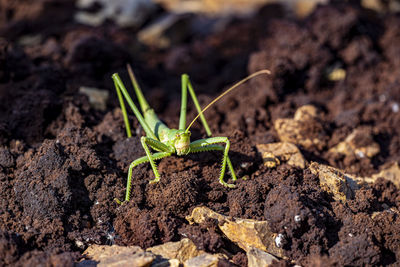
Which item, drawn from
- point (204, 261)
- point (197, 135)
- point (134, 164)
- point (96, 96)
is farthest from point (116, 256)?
point (96, 96)

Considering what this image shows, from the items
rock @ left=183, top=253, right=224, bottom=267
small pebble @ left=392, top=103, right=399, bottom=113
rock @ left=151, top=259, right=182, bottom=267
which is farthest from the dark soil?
rock @ left=151, top=259, right=182, bottom=267

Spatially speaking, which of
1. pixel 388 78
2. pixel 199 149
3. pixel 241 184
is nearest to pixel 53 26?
pixel 199 149

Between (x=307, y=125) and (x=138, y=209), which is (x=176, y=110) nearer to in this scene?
(x=307, y=125)

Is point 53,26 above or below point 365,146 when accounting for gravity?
above

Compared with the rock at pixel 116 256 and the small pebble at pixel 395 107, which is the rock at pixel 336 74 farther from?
the rock at pixel 116 256

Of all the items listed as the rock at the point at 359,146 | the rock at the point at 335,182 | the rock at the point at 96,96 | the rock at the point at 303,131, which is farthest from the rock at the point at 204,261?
the rock at the point at 96,96

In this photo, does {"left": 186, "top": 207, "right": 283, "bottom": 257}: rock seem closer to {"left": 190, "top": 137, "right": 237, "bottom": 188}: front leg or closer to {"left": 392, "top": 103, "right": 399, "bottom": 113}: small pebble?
{"left": 190, "top": 137, "right": 237, "bottom": 188}: front leg

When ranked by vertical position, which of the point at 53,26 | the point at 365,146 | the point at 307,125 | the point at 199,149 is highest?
the point at 53,26
